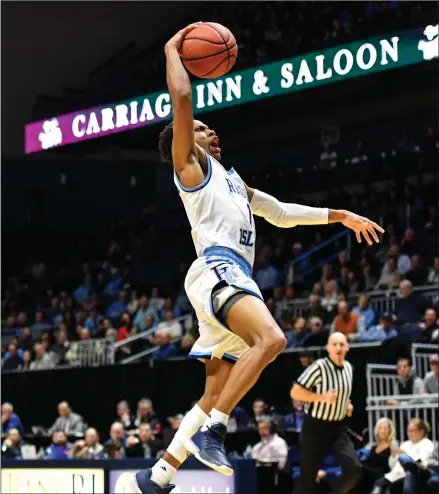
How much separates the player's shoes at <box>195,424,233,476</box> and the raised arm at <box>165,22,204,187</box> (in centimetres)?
136

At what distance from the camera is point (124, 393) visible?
17.8 m

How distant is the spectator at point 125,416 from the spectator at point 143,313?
2979 millimetres

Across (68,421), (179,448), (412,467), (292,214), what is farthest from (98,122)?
(179,448)

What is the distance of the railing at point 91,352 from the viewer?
774 inches

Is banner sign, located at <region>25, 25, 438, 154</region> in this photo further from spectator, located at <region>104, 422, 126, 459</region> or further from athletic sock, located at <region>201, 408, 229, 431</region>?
athletic sock, located at <region>201, 408, 229, 431</region>

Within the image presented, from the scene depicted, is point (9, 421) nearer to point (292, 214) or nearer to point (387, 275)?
Result: point (387, 275)

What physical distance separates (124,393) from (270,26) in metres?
9.08

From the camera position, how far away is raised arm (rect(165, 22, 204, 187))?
19.0 ft

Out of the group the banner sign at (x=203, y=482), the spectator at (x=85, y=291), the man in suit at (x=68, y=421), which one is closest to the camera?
the banner sign at (x=203, y=482)

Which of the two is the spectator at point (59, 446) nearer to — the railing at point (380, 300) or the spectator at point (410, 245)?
the railing at point (380, 300)

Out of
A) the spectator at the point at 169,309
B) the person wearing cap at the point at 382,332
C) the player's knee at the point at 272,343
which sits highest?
the spectator at the point at 169,309

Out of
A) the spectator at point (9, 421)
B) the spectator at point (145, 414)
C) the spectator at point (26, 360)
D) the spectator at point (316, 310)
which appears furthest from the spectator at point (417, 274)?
the spectator at point (26, 360)

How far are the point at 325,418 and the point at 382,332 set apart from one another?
420 cm

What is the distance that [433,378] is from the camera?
43.4 ft
